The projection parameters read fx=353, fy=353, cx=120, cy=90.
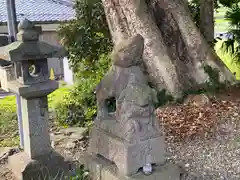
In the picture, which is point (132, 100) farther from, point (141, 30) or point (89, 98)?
point (89, 98)

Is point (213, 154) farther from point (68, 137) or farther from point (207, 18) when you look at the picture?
point (207, 18)

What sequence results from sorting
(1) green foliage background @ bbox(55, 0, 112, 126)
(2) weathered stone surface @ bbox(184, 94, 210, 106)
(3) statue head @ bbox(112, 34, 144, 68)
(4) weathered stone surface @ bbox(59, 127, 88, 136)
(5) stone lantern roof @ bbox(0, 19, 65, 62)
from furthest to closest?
(1) green foliage background @ bbox(55, 0, 112, 126), (2) weathered stone surface @ bbox(184, 94, 210, 106), (4) weathered stone surface @ bbox(59, 127, 88, 136), (5) stone lantern roof @ bbox(0, 19, 65, 62), (3) statue head @ bbox(112, 34, 144, 68)

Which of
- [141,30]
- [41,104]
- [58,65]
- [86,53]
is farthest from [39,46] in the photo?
[58,65]

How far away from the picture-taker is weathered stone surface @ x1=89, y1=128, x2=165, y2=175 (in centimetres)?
257

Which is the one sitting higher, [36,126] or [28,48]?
[28,48]

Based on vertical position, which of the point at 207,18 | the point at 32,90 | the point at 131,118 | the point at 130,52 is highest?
the point at 207,18

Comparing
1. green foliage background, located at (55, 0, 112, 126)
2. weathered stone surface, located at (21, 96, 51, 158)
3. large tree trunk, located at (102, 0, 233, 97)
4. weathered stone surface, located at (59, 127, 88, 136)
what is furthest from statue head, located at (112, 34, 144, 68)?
green foliage background, located at (55, 0, 112, 126)

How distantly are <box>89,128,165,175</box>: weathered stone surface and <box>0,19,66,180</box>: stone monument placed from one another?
83 centimetres

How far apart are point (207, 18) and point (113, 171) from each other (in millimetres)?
4921

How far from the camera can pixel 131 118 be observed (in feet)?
8.41

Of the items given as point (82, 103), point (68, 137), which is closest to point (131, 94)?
point (68, 137)

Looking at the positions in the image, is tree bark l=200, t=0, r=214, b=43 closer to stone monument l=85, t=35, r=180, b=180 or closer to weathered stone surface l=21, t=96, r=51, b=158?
weathered stone surface l=21, t=96, r=51, b=158

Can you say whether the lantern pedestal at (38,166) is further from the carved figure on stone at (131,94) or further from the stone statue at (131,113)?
the carved figure on stone at (131,94)

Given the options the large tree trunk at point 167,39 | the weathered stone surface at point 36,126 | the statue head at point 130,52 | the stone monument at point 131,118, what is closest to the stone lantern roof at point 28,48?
the weathered stone surface at point 36,126
